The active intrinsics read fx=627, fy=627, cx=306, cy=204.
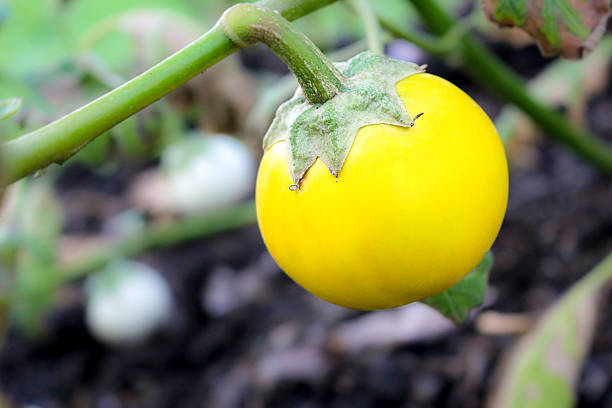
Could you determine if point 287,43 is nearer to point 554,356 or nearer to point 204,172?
point 554,356

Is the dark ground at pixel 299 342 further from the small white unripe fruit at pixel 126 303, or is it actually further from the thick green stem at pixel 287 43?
the thick green stem at pixel 287 43

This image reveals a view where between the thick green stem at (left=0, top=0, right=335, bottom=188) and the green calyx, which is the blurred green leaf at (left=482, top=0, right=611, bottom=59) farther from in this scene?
the thick green stem at (left=0, top=0, right=335, bottom=188)

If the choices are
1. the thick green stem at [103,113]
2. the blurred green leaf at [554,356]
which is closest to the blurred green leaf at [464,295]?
the thick green stem at [103,113]

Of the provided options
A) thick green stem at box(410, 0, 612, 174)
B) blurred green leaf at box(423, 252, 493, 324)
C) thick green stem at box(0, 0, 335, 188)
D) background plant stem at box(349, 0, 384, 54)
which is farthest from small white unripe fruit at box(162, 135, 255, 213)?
thick green stem at box(0, 0, 335, 188)

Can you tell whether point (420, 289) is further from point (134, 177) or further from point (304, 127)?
point (134, 177)

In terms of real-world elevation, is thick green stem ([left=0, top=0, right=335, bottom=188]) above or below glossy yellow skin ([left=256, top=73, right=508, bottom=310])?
above

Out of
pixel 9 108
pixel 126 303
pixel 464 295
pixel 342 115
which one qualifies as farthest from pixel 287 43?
pixel 126 303
